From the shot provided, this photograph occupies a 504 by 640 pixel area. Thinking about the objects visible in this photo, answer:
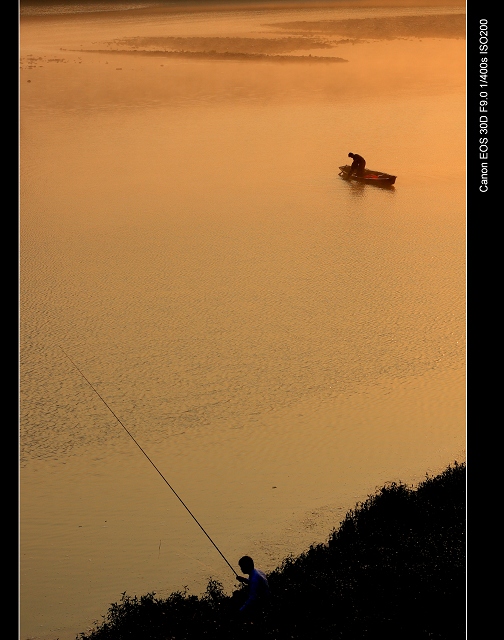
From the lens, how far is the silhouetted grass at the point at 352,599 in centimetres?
575

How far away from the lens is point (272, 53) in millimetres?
28750

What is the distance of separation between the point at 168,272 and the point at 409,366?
4.35 meters

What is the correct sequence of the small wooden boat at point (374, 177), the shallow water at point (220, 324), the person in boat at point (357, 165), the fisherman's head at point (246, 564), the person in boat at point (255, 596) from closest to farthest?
the person in boat at point (255, 596) < the fisherman's head at point (246, 564) < the shallow water at point (220, 324) < the person in boat at point (357, 165) < the small wooden boat at point (374, 177)

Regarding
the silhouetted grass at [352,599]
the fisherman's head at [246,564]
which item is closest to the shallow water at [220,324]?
the silhouetted grass at [352,599]

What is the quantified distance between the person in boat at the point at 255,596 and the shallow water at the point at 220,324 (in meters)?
1.47

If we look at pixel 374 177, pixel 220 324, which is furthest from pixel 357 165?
pixel 220 324

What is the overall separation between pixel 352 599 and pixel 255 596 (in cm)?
58

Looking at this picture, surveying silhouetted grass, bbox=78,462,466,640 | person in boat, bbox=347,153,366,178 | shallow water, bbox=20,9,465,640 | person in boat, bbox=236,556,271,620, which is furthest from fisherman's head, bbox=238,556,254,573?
person in boat, bbox=347,153,366,178

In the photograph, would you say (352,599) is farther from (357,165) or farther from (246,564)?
(357,165)

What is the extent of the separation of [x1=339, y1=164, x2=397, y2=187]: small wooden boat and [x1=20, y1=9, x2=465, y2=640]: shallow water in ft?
0.65

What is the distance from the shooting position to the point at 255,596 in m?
5.92

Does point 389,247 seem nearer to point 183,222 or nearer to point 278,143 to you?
point 183,222

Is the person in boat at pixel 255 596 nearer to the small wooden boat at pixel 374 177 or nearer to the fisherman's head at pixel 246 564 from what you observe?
the fisherman's head at pixel 246 564
